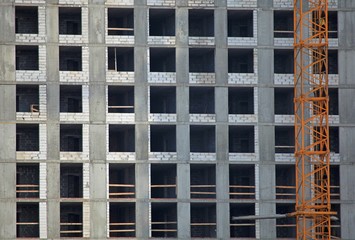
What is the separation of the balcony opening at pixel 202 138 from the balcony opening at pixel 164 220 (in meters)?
5.56

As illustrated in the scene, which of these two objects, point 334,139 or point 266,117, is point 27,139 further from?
point 334,139

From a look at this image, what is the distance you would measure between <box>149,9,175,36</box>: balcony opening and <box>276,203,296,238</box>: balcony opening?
1632 centimetres

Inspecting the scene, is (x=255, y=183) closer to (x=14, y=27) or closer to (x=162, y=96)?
(x=162, y=96)

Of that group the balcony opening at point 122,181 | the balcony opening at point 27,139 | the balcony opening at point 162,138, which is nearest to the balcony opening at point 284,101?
the balcony opening at point 162,138

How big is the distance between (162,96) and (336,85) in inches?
551

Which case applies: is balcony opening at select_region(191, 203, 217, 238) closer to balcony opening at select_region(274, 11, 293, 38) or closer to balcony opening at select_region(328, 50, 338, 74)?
balcony opening at select_region(328, 50, 338, 74)

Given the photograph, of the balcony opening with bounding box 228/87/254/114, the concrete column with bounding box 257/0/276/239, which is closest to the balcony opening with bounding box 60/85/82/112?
the balcony opening with bounding box 228/87/254/114

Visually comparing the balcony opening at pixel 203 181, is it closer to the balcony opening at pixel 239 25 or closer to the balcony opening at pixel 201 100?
the balcony opening at pixel 201 100

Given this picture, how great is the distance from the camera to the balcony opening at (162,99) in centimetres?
11112

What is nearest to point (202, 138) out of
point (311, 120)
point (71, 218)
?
point (311, 120)

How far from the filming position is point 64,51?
366ft

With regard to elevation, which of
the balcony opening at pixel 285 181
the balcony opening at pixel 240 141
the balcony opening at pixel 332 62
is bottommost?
the balcony opening at pixel 285 181

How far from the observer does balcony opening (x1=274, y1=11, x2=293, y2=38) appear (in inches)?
4461

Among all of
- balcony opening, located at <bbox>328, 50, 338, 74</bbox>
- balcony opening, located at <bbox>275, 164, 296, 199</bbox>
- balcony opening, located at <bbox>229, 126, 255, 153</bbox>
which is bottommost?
balcony opening, located at <bbox>275, 164, 296, 199</bbox>
